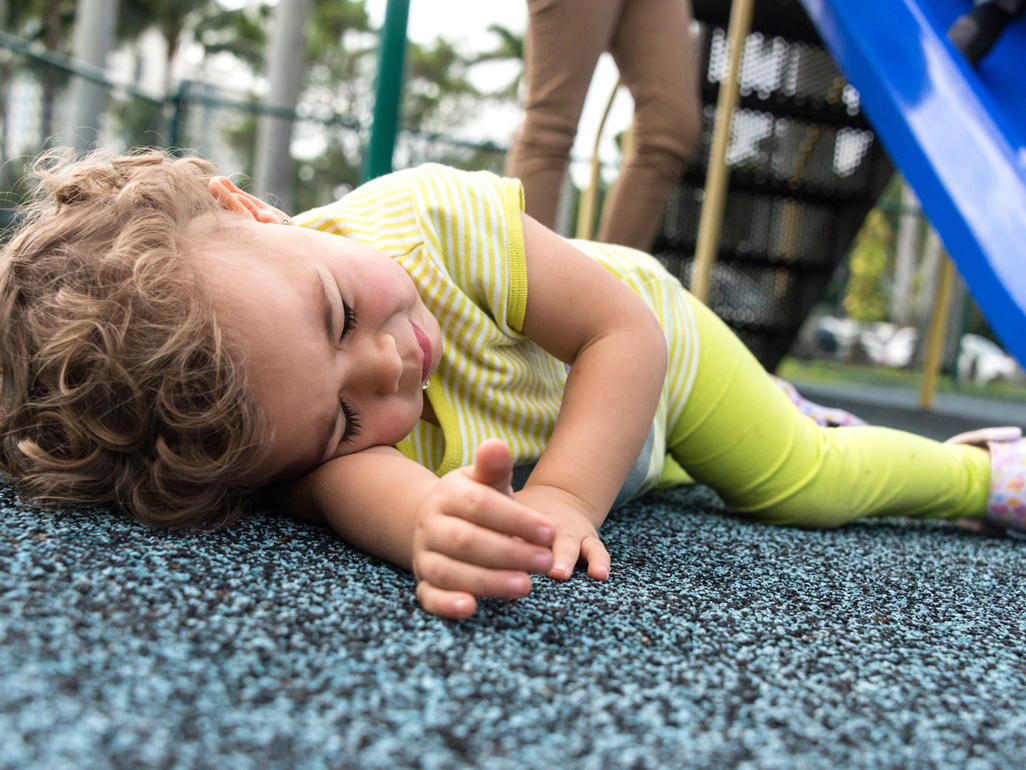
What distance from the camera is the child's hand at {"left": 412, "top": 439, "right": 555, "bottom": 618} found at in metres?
0.62

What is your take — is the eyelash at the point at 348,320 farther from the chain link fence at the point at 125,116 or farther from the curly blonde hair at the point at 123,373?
the chain link fence at the point at 125,116

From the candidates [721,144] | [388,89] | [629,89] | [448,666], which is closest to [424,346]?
[448,666]

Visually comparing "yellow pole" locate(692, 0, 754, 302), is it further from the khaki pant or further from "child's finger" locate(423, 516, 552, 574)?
"child's finger" locate(423, 516, 552, 574)

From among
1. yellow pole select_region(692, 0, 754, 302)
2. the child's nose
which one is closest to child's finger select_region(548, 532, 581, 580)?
the child's nose

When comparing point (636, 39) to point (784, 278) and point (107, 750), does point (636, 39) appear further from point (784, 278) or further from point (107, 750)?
point (107, 750)

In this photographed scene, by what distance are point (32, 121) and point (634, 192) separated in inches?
186

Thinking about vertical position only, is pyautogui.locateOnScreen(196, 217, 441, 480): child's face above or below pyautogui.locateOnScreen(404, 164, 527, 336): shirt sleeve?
below

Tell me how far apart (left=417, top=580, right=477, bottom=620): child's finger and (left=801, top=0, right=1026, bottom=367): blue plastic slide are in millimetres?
1113

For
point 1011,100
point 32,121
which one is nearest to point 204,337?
point 1011,100

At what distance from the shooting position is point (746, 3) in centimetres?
240

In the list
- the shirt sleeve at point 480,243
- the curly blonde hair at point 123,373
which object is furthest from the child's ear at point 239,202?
the shirt sleeve at point 480,243

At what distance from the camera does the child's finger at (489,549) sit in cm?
63

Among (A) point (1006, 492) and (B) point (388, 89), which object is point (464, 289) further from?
(B) point (388, 89)

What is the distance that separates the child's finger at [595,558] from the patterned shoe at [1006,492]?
0.80 m
